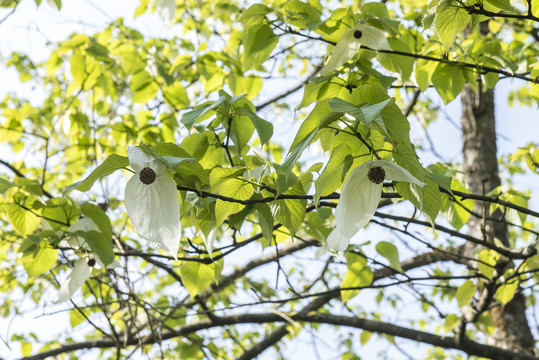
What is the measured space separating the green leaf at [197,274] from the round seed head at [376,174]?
2.05 ft

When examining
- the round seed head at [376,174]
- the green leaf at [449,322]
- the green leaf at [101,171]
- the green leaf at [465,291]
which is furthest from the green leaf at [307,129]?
the green leaf at [449,322]

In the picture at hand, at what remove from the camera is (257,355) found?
2.38 metres

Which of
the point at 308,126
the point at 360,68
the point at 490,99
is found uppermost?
the point at 490,99

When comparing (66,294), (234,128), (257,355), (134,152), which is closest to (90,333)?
(257,355)

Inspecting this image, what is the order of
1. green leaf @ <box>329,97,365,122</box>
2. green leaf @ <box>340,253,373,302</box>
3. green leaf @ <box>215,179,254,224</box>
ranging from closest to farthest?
1. green leaf @ <box>329,97,365,122</box>
2. green leaf @ <box>215,179,254,224</box>
3. green leaf @ <box>340,253,373,302</box>

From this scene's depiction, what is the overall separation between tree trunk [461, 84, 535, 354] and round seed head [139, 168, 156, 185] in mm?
1652

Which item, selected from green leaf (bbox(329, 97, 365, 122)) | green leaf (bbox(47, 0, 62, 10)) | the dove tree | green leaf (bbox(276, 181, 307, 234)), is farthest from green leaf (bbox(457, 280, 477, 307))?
green leaf (bbox(47, 0, 62, 10))

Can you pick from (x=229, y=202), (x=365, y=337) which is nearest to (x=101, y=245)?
(x=229, y=202)

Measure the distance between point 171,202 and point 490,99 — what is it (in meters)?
2.52

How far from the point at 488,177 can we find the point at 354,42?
171 centimetres

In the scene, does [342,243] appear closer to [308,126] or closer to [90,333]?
[308,126]

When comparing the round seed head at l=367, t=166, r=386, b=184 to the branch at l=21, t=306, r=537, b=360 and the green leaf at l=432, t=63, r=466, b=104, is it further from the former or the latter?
the branch at l=21, t=306, r=537, b=360

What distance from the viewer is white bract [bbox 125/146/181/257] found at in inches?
26.4

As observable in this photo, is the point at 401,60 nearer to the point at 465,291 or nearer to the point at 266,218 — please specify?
the point at 266,218
